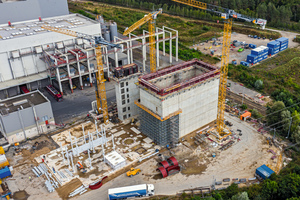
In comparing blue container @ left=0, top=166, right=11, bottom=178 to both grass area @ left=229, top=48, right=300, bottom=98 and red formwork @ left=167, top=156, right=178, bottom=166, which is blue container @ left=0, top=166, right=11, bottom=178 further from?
grass area @ left=229, top=48, right=300, bottom=98

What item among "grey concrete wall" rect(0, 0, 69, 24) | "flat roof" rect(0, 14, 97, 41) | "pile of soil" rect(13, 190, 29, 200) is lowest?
"pile of soil" rect(13, 190, 29, 200)

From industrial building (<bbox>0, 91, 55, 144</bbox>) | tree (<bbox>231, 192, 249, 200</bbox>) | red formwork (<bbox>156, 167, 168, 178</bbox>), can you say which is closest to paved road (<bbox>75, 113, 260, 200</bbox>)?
red formwork (<bbox>156, 167, 168, 178</bbox>)

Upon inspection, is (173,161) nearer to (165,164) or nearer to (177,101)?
(165,164)

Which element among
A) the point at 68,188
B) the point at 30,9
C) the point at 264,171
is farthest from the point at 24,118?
the point at 264,171

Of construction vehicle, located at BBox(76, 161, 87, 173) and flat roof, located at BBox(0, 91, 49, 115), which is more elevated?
flat roof, located at BBox(0, 91, 49, 115)

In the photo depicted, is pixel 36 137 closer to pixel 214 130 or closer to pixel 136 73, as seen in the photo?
pixel 136 73

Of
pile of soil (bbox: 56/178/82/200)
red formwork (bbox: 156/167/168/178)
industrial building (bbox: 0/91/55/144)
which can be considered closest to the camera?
A: pile of soil (bbox: 56/178/82/200)

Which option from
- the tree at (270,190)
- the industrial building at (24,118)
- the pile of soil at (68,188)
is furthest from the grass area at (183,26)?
the pile of soil at (68,188)

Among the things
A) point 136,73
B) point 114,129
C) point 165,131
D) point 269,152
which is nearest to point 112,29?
point 136,73
